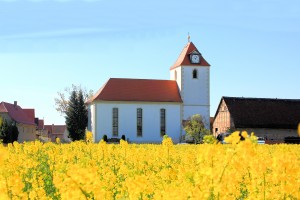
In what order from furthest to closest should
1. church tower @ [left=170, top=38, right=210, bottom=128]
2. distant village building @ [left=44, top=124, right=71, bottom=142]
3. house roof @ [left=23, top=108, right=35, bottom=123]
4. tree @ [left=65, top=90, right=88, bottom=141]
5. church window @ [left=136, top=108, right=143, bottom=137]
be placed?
distant village building @ [left=44, top=124, right=71, bottom=142], house roof @ [left=23, top=108, right=35, bottom=123], tree @ [left=65, top=90, right=88, bottom=141], church tower @ [left=170, top=38, right=210, bottom=128], church window @ [left=136, top=108, right=143, bottom=137]

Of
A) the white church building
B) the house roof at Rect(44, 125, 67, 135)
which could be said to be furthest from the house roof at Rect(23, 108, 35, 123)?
the house roof at Rect(44, 125, 67, 135)

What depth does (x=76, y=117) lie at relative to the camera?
77938mm

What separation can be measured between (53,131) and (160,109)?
194ft

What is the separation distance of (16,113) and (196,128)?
3119 cm

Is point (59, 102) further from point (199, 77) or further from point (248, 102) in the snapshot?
point (248, 102)

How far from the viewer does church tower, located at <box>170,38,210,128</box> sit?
76.2 metres

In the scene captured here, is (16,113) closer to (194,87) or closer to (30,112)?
(30,112)

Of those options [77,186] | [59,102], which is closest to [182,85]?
[59,102]

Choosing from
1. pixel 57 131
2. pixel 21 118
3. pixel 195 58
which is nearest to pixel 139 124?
pixel 195 58

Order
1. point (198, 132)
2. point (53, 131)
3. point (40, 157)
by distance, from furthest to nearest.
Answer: point (53, 131) → point (198, 132) → point (40, 157)

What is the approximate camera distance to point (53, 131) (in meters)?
130

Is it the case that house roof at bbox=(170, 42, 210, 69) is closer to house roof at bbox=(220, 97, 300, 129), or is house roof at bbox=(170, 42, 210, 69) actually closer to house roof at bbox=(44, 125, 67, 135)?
house roof at bbox=(220, 97, 300, 129)

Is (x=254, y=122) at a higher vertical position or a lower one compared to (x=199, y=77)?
lower

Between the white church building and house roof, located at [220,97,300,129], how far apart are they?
528cm
